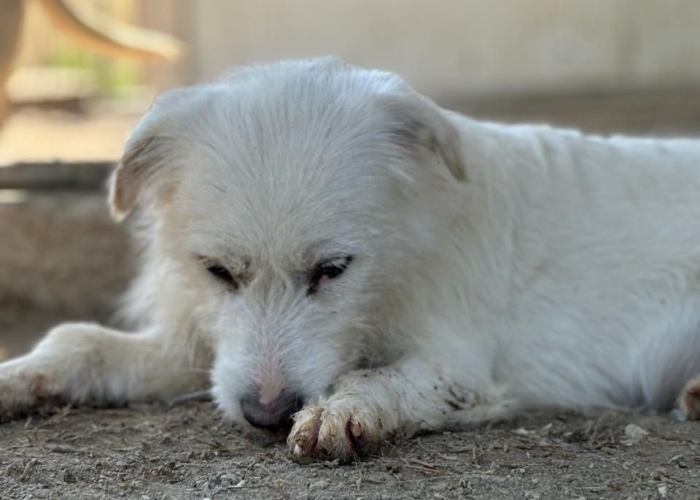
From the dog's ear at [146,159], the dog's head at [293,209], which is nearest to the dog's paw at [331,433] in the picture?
the dog's head at [293,209]

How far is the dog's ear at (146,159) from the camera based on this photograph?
4246 mm

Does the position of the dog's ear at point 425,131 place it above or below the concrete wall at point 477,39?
above

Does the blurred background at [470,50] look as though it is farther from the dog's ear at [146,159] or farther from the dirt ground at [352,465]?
the dirt ground at [352,465]

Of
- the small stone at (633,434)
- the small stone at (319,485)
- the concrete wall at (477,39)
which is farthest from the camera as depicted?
the concrete wall at (477,39)

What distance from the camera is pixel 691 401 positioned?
14.0 feet

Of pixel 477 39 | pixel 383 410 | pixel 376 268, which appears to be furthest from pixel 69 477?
pixel 477 39

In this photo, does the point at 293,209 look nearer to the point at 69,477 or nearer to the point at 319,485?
the point at 319,485

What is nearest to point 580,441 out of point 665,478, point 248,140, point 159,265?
point 665,478

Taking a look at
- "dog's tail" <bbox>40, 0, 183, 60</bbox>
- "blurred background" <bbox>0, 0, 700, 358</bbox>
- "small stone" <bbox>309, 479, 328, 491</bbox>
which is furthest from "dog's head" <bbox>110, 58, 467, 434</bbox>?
"blurred background" <bbox>0, 0, 700, 358</bbox>

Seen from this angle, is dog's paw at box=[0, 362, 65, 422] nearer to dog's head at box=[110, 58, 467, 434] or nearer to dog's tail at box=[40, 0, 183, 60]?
dog's head at box=[110, 58, 467, 434]

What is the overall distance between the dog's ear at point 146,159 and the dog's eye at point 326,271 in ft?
2.73

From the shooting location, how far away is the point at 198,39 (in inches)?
483

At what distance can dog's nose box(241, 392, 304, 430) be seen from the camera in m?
3.59

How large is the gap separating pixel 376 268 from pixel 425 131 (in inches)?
23.8
